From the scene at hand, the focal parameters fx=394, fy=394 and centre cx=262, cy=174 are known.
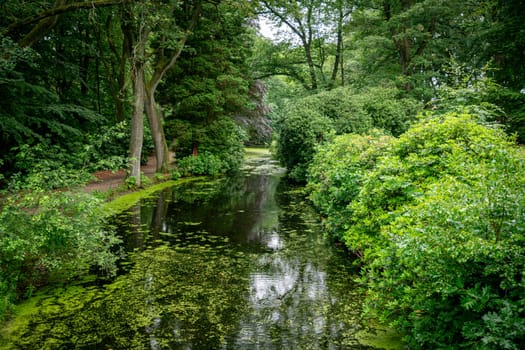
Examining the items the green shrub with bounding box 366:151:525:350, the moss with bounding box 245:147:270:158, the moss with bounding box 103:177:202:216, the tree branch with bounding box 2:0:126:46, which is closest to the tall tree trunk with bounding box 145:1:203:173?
the moss with bounding box 103:177:202:216

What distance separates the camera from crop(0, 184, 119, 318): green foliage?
5449mm

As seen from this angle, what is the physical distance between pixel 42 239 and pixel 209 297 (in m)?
2.51

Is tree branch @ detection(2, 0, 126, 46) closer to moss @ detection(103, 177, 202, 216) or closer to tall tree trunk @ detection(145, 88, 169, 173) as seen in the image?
moss @ detection(103, 177, 202, 216)

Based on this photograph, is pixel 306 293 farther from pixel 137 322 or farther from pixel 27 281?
pixel 27 281

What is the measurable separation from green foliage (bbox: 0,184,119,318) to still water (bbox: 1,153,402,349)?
1.28 feet

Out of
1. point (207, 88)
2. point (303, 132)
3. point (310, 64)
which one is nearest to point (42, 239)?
point (303, 132)

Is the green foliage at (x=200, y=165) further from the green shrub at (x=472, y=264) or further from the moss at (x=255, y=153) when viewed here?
the green shrub at (x=472, y=264)

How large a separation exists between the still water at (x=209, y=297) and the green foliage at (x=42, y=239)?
0.39 meters

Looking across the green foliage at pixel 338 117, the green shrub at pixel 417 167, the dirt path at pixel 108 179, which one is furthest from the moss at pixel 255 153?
the green shrub at pixel 417 167

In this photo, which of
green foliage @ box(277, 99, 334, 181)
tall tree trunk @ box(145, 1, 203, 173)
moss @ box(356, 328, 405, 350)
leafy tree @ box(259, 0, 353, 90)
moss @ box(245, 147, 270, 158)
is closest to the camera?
moss @ box(356, 328, 405, 350)

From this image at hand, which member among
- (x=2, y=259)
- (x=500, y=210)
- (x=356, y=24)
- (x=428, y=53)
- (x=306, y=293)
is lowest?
(x=306, y=293)

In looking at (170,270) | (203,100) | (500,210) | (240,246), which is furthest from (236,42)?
(500,210)

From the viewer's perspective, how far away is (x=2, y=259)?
212 inches

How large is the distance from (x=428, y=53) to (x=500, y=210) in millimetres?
20673
